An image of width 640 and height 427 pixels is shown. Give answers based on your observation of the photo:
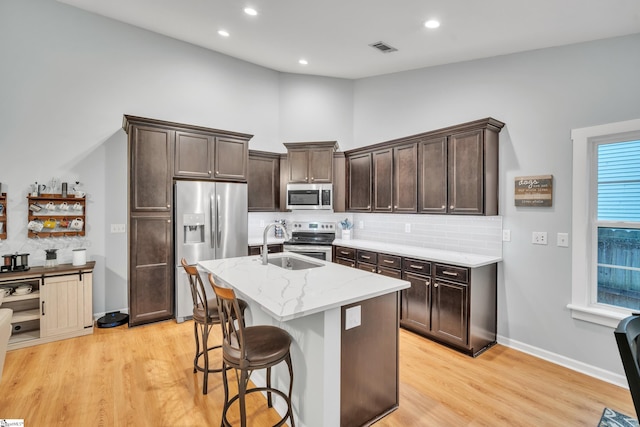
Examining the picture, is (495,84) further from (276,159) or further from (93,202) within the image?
(93,202)

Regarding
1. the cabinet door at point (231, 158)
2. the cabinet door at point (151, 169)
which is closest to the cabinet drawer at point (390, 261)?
the cabinet door at point (231, 158)

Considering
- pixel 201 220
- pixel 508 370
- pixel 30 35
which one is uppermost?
pixel 30 35

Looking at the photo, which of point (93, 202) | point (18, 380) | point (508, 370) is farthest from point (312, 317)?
point (93, 202)

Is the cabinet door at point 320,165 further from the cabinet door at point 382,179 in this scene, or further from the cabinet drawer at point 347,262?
the cabinet drawer at point 347,262

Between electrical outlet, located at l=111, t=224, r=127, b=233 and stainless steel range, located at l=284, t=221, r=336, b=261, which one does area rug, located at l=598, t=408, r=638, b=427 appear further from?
electrical outlet, located at l=111, t=224, r=127, b=233

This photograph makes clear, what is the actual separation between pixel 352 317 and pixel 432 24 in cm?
300

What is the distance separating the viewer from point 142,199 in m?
3.82

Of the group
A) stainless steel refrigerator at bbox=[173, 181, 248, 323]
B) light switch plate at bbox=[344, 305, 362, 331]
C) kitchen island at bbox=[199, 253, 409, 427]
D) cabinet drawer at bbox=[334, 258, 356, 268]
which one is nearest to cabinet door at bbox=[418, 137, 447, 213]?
cabinet drawer at bbox=[334, 258, 356, 268]

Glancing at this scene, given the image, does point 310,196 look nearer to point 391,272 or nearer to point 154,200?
point 391,272

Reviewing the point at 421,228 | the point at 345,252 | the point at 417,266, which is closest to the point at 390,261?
the point at 417,266

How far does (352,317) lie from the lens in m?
1.99

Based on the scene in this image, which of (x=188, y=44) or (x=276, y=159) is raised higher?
(x=188, y=44)

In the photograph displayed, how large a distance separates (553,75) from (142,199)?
15.3 feet

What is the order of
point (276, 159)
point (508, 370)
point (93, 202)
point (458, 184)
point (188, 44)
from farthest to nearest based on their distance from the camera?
point (276, 159) → point (188, 44) → point (93, 202) → point (458, 184) → point (508, 370)
